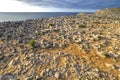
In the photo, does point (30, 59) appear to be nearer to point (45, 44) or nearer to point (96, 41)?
point (45, 44)

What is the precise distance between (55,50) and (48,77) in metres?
4.73

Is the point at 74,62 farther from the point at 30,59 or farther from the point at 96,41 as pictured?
the point at 96,41

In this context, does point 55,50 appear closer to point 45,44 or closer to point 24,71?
point 45,44

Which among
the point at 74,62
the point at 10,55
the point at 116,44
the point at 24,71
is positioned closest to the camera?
the point at 24,71

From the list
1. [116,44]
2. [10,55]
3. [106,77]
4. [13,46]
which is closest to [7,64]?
[10,55]

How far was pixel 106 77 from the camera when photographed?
11828mm

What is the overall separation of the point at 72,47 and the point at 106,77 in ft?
20.0

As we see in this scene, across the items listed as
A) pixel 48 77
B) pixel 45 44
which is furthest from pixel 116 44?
pixel 48 77

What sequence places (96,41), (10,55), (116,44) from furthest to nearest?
1. (96,41)
2. (116,44)
3. (10,55)

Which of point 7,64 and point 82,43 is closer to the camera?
point 7,64

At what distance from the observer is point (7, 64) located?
46.3 feet

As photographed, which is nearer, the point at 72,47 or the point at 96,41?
the point at 72,47

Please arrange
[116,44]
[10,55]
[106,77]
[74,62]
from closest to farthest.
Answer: [106,77] → [74,62] → [10,55] → [116,44]

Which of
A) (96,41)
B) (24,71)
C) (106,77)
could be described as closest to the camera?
(106,77)
